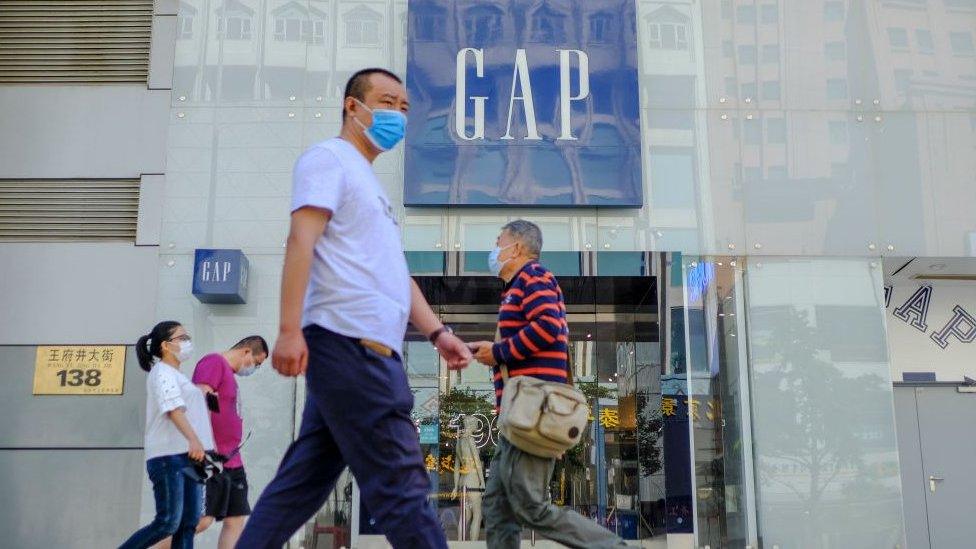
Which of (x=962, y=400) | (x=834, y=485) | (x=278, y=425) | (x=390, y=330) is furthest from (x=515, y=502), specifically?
(x=962, y=400)

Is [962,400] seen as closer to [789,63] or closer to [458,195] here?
[789,63]

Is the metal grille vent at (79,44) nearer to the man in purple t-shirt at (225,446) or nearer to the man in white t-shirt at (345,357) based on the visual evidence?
the man in purple t-shirt at (225,446)

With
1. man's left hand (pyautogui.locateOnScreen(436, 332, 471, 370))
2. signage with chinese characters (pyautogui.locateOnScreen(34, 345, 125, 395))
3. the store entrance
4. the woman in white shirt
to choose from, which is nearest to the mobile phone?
the woman in white shirt

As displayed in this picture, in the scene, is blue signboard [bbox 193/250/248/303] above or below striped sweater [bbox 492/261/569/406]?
above

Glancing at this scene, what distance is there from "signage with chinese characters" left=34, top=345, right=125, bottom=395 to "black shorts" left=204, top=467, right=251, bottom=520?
6.75ft

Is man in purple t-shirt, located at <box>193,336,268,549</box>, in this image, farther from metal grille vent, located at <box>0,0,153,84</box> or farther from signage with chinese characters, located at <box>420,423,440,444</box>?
metal grille vent, located at <box>0,0,153,84</box>

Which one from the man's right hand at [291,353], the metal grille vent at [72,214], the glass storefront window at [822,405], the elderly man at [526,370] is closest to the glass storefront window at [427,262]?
the metal grille vent at [72,214]

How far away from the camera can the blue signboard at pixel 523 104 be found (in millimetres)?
8109

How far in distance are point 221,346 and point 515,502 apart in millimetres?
4232

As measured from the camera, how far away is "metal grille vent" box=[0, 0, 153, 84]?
27.7 ft

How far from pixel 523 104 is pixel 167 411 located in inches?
164

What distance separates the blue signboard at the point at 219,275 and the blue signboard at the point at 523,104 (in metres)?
1.46

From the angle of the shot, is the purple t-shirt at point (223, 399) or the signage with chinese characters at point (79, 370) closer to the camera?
the purple t-shirt at point (223, 399)

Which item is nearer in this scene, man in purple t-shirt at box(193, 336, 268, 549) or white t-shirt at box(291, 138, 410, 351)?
white t-shirt at box(291, 138, 410, 351)
